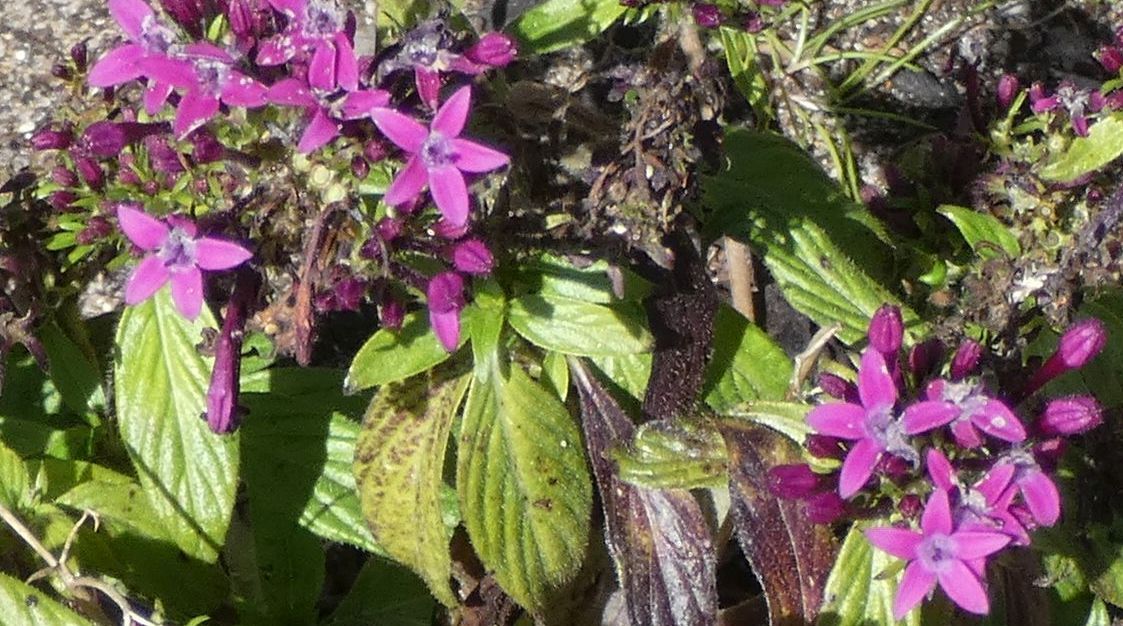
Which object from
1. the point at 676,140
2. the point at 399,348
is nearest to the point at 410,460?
the point at 399,348

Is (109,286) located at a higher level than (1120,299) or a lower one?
lower

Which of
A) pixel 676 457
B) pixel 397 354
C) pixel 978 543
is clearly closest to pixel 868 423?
pixel 978 543

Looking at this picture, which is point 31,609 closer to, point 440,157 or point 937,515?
point 440,157

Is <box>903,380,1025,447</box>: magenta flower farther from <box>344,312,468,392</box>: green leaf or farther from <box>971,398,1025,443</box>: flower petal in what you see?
<box>344,312,468,392</box>: green leaf

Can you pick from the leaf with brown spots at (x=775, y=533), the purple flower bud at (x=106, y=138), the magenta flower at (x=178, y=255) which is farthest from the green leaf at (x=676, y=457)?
the purple flower bud at (x=106, y=138)

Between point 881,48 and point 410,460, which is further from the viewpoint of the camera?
point 881,48

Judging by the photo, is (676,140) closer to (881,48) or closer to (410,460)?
(410,460)

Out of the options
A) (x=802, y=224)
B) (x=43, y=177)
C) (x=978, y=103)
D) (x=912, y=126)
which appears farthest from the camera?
(x=912, y=126)
